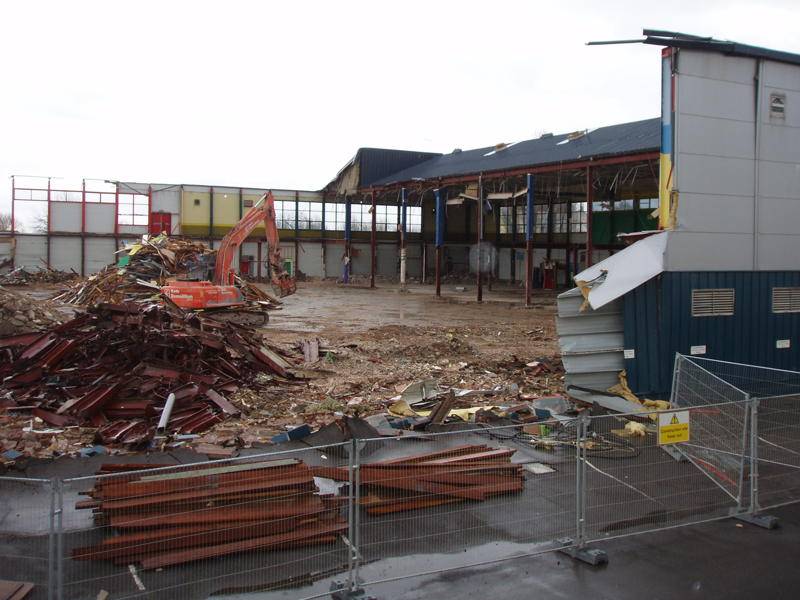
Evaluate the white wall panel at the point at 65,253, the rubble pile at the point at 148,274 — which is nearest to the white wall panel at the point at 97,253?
the white wall panel at the point at 65,253

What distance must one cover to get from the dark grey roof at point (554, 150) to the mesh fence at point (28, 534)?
24755 mm

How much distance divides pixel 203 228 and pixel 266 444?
46.7 meters

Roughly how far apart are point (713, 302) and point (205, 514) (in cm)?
1040

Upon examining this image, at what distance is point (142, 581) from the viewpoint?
19.7 feet

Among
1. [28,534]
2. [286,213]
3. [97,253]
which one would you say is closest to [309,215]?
[286,213]

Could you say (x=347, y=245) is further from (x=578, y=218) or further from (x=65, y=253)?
(x=65, y=253)

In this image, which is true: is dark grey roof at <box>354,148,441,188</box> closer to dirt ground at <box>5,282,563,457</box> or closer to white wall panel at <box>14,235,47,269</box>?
dirt ground at <box>5,282,563,457</box>

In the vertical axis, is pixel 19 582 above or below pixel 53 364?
below

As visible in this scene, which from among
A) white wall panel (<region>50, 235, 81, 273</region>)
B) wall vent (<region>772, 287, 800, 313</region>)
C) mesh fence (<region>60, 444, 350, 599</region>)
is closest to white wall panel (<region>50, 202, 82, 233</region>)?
white wall panel (<region>50, 235, 81, 273</region>)

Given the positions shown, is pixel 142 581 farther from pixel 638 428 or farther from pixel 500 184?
pixel 500 184

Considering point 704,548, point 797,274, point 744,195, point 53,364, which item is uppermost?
point 744,195

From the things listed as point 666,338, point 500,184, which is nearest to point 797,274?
point 666,338

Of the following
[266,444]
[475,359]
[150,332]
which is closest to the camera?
[266,444]

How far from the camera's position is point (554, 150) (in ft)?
121
